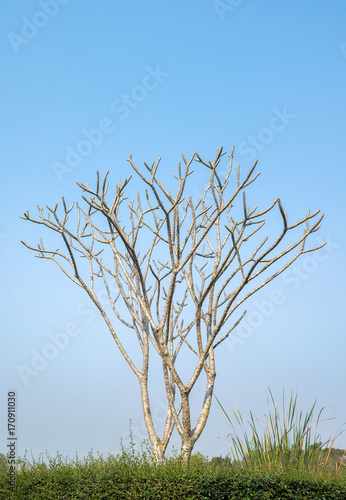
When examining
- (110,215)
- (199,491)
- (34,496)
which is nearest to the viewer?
(199,491)

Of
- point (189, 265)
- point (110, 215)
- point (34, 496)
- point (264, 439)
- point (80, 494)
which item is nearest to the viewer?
point (80, 494)

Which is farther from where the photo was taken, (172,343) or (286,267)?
(172,343)

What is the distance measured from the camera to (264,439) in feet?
24.1

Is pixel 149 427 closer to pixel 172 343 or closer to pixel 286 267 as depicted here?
pixel 172 343

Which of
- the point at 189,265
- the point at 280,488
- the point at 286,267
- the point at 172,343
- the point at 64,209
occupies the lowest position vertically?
the point at 280,488

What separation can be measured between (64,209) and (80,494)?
12.8ft

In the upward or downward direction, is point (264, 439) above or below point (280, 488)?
above

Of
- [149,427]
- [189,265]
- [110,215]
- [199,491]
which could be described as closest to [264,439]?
[149,427]

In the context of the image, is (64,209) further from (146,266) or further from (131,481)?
(131,481)

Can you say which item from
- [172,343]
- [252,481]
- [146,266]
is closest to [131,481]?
[252,481]

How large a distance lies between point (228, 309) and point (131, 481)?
2332mm

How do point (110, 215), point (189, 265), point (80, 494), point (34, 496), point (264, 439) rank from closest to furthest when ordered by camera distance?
point (80, 494) → point (34, 496) → point (110, 215) → point (264, 439) → point (189, 265)

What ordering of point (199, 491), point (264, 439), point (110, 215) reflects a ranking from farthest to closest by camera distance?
point (264, 439)
point (110, 215)
point (199, 491)

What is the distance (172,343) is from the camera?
761 centimetres
